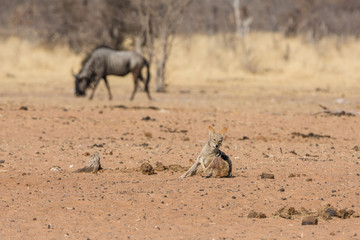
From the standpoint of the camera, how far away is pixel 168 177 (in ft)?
26.1

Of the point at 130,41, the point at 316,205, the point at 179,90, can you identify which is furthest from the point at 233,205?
the point at 130,41

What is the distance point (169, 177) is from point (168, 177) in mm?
14

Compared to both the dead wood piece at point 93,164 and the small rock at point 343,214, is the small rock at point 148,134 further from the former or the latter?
the small rock at point 343,214

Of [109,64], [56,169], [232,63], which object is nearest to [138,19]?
[232,63]

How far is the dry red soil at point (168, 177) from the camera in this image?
598 centimetres

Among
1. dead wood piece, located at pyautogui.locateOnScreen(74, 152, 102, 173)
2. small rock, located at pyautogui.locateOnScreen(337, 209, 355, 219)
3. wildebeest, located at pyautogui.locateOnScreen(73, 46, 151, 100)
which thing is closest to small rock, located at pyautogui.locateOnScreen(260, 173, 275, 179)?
small rock, located at pyautogui.locateOnScreen(337, 209, 355, 219)

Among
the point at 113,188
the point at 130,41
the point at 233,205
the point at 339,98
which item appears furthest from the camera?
the point at 130,41

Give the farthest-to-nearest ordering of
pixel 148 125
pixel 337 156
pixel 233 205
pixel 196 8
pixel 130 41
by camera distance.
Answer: pixel 196 8
pixel 130 41
pixel 148 125
pixel 337 156
pixel 233 205

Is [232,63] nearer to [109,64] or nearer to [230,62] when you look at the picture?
[230,62]

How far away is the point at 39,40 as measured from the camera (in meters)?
36.4

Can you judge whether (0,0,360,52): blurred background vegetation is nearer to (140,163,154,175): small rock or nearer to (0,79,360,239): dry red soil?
(0,79,360,239): dry red soil

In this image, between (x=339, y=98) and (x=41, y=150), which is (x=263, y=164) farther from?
(x=339, y=98)

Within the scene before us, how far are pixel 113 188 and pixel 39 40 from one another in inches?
1188

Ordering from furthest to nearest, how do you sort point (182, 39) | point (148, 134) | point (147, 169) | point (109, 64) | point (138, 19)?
point (182, 39), point (138, 19), point (109, 64), point (148, 134), point (147, 169)
